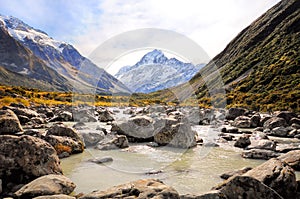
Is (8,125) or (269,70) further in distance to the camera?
(269,70)

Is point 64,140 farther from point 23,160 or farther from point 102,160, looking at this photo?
point 23,160

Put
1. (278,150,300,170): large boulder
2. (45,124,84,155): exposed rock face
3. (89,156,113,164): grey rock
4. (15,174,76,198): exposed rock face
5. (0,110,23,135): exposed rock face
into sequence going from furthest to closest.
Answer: (0,110,23,135): exposed rock face
(45,124,84,155): exposed rock face
(89,156,113,164): grey rock
(278,150,300,170): large boulder
(15,174,76,198): exposed rock face

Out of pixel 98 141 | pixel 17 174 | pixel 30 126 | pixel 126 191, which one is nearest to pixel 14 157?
pixel 17 174

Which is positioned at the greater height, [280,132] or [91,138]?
[91,138]

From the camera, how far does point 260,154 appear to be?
1515 cm

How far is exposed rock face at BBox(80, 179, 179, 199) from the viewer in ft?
24.0

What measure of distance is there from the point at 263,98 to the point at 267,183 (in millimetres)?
60760

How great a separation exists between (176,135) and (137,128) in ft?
12.2

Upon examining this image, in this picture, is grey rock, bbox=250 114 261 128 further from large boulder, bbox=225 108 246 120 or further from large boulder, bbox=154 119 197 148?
large boulder, bbox=154 119 197 148

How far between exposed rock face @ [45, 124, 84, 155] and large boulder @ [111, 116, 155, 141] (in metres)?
3.86

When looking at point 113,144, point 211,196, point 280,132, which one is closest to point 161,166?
point 113,144

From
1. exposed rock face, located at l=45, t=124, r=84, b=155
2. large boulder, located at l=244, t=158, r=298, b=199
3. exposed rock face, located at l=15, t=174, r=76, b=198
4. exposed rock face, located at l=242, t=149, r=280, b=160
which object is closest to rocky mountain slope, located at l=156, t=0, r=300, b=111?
exposed rock face, located at l=242, t=149, r=280, b=160

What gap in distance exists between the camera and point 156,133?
20.3 metres

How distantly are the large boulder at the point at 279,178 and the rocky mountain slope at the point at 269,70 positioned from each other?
23.3 meters
